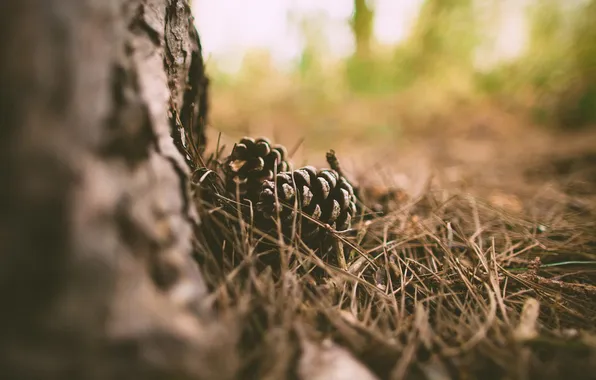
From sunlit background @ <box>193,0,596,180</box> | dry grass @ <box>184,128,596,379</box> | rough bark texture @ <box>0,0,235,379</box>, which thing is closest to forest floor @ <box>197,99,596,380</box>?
dry grass @ <box>184,128,596,379</box>

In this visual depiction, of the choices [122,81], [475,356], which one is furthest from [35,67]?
[475,356]

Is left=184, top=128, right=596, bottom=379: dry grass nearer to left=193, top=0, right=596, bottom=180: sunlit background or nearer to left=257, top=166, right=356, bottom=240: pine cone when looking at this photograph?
left=257, top=166, right=356, bottom=240: pine cone

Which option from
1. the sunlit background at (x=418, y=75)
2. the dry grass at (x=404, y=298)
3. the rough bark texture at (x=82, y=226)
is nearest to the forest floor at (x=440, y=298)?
the dry grass at (x=404, y=298)

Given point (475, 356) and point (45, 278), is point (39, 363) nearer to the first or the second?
point (45, 278)

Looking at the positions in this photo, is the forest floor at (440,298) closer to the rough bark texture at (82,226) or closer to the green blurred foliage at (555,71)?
the rough bark texture at (82,226)

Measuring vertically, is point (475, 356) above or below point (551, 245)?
below
